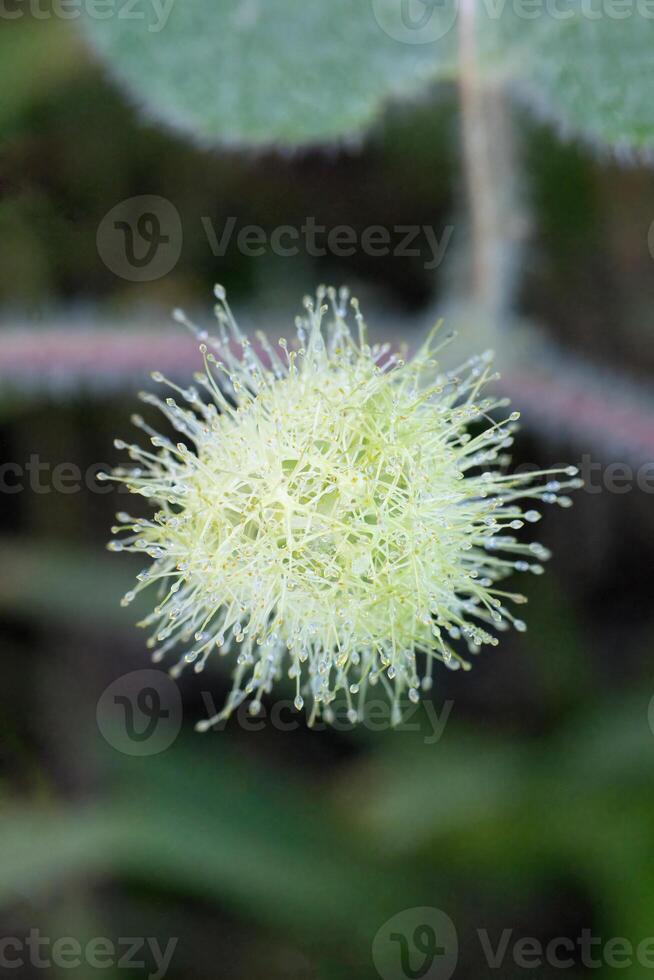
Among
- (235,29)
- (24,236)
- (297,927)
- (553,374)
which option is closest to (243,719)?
(297,927)

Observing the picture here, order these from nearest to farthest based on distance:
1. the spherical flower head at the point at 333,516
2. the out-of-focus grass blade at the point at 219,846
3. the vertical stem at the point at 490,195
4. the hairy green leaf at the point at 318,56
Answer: the spherical flower head at the point at 333,516
the hairy green leaf at the point at 318,56
the vertical stem at the point at 490,195
the out-of-focus grass blade at the point at 219,846

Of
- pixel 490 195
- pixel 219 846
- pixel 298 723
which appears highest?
pixel 490 195

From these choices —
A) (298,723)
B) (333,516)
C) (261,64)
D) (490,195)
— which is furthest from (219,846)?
(261,64)

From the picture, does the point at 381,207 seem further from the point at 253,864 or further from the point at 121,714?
the point at 253,864

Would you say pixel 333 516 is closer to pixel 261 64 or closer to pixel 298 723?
pixel 261 64

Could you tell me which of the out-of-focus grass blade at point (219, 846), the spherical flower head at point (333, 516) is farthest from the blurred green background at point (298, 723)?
the spherical flower head at point (333, 516)

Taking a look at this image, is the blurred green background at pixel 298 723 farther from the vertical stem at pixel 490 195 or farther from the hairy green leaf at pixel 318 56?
the hairy green leaf at pixel 318 56
